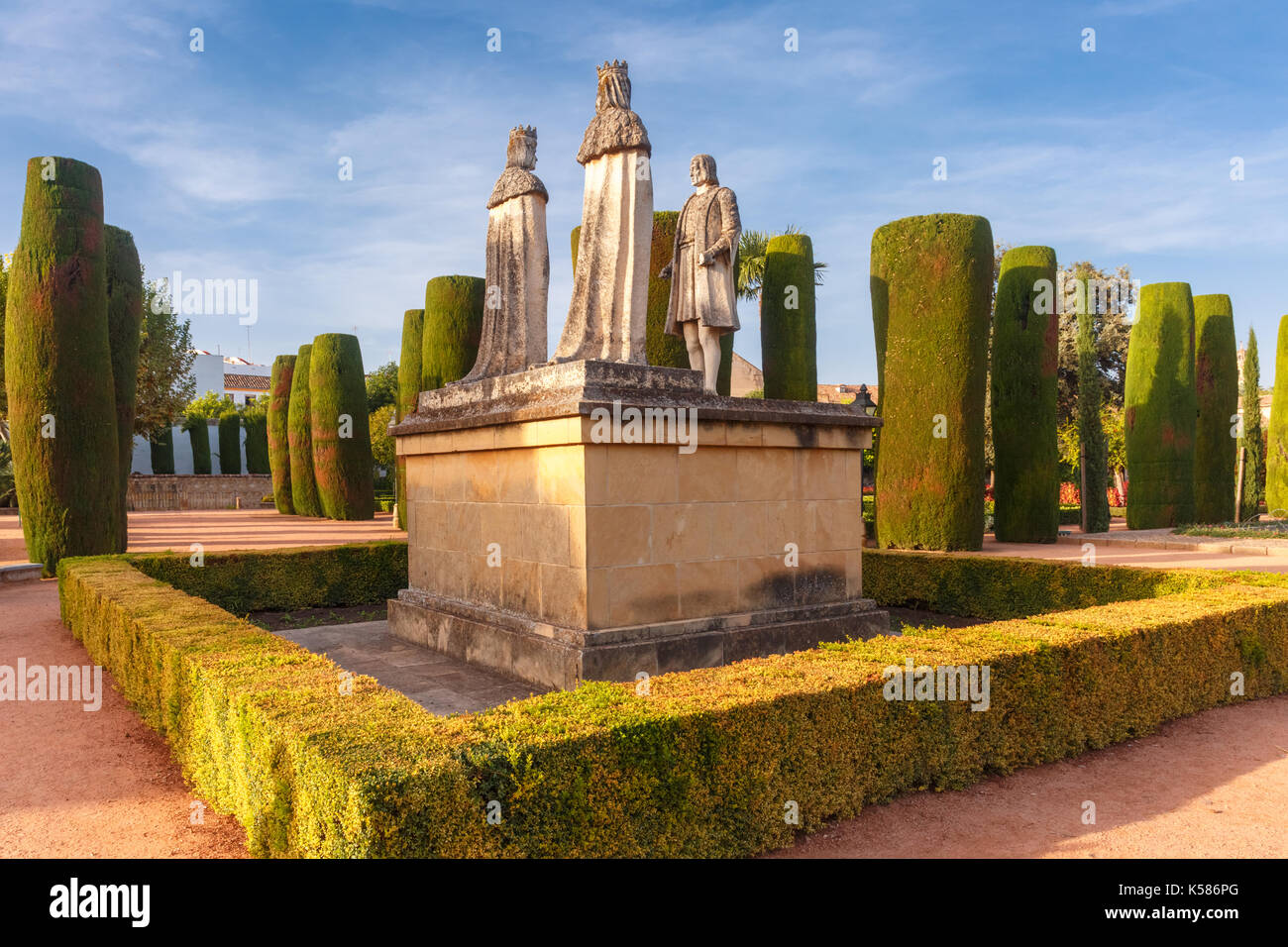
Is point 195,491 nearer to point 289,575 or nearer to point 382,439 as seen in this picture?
point 382,439

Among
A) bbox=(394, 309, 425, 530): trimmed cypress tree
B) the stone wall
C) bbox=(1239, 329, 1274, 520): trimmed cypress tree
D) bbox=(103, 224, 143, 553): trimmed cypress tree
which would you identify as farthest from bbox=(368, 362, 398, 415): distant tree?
bbox=(1239, 329, 1274, 520): trimmed cypress tree

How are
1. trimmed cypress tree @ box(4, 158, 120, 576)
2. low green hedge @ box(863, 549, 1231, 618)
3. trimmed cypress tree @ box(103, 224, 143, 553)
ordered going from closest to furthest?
1. low green hedge @ box(863, 549, 1231, 618)
2. trimmed cypress tree @ box(4, 158, 120, 576)
3. trimmed cypress tree @ box(103, 224, 143, 553)

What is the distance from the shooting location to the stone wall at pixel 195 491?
115 ft

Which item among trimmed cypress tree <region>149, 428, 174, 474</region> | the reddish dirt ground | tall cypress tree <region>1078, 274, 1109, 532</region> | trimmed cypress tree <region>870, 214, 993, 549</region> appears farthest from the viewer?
trimmed cypress tree <region>149, 428, 174, 474</region>

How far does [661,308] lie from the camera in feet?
50.5

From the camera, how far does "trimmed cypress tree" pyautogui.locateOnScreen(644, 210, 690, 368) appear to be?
15070 millimetres

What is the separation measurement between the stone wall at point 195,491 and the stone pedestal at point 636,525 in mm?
32600

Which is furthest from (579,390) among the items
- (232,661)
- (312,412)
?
(312,412)

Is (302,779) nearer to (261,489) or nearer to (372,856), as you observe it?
(372,856)

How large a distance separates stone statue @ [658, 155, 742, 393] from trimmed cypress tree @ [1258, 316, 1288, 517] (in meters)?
22.1

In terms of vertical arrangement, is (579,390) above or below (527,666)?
above

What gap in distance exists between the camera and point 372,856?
2.97 metres

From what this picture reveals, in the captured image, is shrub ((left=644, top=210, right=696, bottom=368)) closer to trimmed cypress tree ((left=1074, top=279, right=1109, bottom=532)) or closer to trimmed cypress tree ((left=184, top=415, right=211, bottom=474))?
trimmed cypress tree ((left=1074, top=279, right=1109, bottom=532))
